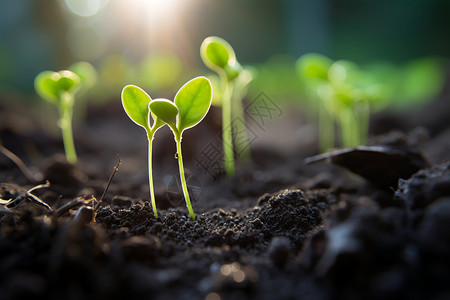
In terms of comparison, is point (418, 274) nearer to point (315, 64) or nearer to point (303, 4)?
point (315, 64)

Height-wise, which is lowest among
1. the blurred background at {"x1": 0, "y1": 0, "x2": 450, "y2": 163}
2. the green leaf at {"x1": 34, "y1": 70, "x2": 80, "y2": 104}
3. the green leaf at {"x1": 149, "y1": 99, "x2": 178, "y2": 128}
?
the green leaf at {"x1": 149, "y1": 99, "x2": 178, "y2": 128}

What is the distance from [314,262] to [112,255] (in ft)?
1.33

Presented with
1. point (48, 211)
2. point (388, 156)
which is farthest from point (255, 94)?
point (48, 211)

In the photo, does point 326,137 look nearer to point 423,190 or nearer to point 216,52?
point 216,52

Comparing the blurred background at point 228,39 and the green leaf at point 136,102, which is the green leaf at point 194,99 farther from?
the blurred background at point 228,39

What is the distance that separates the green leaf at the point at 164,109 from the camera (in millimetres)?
724

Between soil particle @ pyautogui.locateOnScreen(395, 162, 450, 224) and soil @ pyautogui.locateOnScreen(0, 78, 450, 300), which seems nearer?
soil @ pyautogui.locateOnScreen(0, 78, 450, 300)

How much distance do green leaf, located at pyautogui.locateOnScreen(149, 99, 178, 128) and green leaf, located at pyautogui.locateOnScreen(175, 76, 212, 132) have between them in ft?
0.17

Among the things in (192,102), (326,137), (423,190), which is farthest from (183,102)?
(326,137)

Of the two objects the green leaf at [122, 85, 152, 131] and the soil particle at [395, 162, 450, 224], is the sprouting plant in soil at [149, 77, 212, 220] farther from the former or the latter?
the soil particle at [395, 162, 450, 224]

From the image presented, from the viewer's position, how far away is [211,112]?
2.22 metres

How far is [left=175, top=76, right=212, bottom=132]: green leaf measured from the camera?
2.60 feet

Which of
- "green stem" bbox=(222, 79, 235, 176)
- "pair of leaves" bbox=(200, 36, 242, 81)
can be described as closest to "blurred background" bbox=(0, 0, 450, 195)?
"green stem" bbox=(222, 79, 235, 176)

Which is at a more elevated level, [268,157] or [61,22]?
[61,22]
